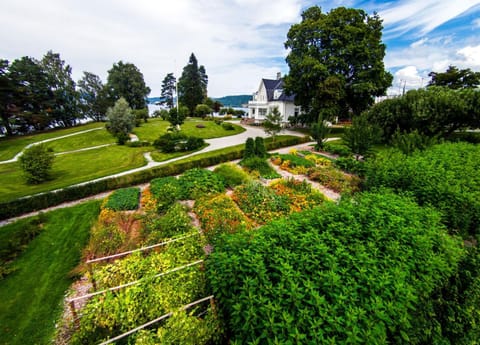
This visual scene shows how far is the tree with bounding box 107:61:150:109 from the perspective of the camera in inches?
1521

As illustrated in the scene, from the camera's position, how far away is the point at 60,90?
33344mm

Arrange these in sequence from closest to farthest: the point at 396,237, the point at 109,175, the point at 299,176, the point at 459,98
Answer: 1. the point at 396,237
2. the point at 299,176
3. the point at 109,175
4. the point at 459,98

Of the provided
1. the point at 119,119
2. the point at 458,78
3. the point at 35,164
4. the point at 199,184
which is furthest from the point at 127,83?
the point at 458,78

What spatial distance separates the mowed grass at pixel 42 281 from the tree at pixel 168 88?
182 ft

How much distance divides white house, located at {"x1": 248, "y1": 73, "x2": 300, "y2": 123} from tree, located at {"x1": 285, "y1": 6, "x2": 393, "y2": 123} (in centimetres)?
729

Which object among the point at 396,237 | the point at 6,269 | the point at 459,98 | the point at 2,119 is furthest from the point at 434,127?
the point at 2,119

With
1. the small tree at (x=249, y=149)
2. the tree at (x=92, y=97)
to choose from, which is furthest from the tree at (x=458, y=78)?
the tree at (x=92, y=97)

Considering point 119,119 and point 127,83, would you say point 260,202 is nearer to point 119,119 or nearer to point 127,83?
point 119,119

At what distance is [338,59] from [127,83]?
37236 millimetres

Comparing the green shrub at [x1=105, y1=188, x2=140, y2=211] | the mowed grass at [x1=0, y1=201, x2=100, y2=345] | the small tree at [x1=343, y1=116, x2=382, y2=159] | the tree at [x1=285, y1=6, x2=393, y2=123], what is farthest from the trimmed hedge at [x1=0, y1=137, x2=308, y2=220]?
the tree at [x1=285, y1=6, x2=393, y2=123]

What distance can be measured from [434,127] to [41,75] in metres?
49.3

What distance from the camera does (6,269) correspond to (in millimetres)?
5898

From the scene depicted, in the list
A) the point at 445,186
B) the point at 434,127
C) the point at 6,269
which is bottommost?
the point at 6,269

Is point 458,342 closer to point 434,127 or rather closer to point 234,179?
point 234,179
